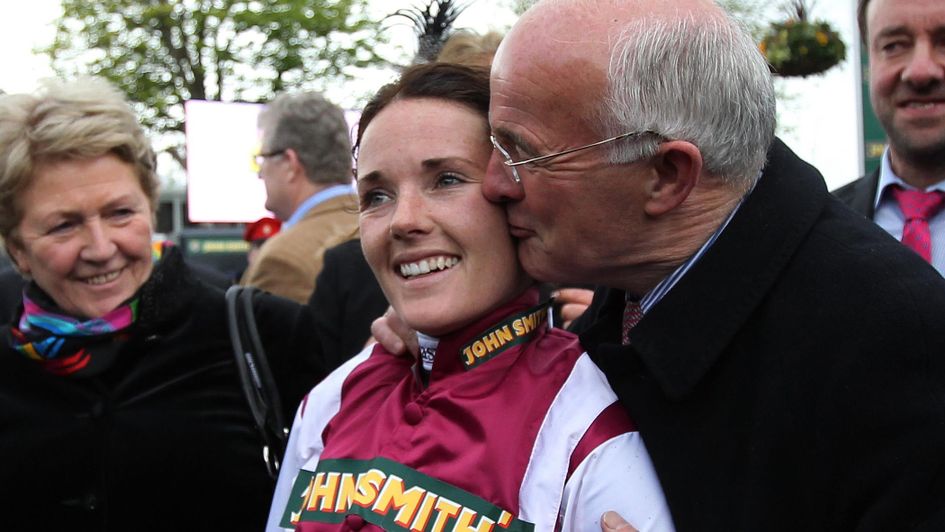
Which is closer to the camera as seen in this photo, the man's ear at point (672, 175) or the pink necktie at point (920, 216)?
the man's ear at point (672, 175)

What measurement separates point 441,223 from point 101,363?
4.82 ft

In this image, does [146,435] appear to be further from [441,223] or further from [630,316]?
[630,316]

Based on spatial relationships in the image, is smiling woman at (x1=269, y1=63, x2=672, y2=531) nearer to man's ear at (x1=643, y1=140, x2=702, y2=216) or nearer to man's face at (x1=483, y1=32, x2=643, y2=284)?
man's face at (x1=483, y1=32, x2=643, y2=284)

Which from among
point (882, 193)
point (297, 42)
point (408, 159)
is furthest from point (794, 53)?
point (297, 42)

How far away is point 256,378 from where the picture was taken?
305 centimetres

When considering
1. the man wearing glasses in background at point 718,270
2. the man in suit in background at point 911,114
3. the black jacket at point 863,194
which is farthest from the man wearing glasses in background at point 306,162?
the man wearing glasses in background at point 718,270

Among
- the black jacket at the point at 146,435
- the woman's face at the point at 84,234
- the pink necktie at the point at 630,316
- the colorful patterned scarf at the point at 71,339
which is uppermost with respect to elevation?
the pink necktie at the point at 630,316

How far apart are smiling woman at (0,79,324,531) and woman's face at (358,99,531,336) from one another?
3.98 feet

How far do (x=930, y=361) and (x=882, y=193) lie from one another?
81.9 inches

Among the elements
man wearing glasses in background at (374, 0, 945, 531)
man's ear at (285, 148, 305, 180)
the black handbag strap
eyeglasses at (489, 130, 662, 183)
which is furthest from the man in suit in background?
man's ear at (285, 148, 305, 180)

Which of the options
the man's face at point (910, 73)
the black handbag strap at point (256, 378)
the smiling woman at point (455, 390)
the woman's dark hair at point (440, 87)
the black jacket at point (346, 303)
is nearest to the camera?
the smiling woman at point (455, 390)

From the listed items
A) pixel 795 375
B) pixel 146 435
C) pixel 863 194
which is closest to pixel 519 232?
pixel 795 375

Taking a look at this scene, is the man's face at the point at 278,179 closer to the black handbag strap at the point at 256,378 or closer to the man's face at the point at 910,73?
the black handbag strap at the point at 256,378

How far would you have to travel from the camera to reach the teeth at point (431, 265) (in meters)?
2.00
